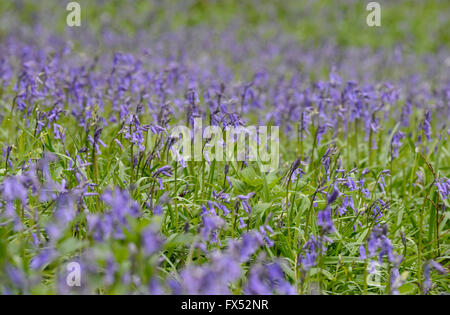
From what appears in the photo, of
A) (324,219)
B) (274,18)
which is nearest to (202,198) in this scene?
(324,219)

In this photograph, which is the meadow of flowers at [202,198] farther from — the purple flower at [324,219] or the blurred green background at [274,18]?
the blurred green background at [274,18]

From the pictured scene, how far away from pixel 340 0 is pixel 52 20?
32.3 feet

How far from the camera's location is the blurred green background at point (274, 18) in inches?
573

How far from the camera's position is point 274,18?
16984mm

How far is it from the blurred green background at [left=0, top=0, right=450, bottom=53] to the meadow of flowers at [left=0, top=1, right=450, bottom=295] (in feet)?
21.1

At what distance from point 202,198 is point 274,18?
13.7m

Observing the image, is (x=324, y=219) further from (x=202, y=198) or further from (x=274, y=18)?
(x=274, y=18)

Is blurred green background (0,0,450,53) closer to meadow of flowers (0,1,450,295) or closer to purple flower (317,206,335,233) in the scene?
meadow of flowers (0,1,450,295)

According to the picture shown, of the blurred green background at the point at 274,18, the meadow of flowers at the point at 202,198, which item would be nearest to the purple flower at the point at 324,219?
the meadow of flowers at the point at 202,198

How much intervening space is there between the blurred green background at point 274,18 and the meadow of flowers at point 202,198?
21.1 feet

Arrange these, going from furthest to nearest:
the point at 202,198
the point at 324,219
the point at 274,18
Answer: the point at 274,18, the point at 202,198, the point at 324,219

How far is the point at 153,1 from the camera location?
16.9m

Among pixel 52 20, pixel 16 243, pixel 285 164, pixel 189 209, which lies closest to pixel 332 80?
pixel 285 164

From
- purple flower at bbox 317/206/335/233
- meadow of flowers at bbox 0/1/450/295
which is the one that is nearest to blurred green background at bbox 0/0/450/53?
meadow of flowers at bbox 0/1/450/295
